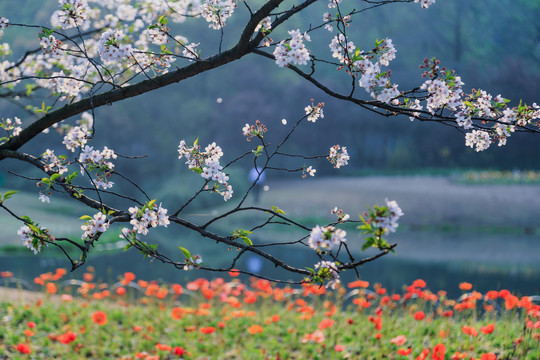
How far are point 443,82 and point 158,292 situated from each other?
13.3 ft

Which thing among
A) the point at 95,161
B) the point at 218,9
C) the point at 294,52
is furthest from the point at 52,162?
the point at 294,52

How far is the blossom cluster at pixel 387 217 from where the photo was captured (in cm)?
194

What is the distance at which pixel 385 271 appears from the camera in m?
10.4

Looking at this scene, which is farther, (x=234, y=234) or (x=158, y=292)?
(x=158, y=292)

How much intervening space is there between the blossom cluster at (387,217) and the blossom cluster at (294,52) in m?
0.81

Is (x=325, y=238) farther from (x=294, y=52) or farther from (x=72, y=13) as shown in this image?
(x=72, y=13)

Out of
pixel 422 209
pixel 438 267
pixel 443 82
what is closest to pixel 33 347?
pixel 443 82

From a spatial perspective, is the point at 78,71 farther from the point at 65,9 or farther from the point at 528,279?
the point at 528,279

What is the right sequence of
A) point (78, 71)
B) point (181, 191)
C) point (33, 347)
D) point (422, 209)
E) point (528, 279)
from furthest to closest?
1. point (181, 191)
2. point (422, 209)
3. point (528, 279)
4. point (33, 347)
5. point (78, 71)

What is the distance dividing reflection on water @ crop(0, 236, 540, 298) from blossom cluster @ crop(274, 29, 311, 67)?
690 centimetres

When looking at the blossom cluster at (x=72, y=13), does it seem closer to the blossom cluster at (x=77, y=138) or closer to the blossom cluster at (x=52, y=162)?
the blossom cluster at (x=77, y=138)

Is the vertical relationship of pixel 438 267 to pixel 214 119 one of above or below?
below

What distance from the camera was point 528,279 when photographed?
979 cm

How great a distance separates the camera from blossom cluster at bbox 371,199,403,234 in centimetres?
194
